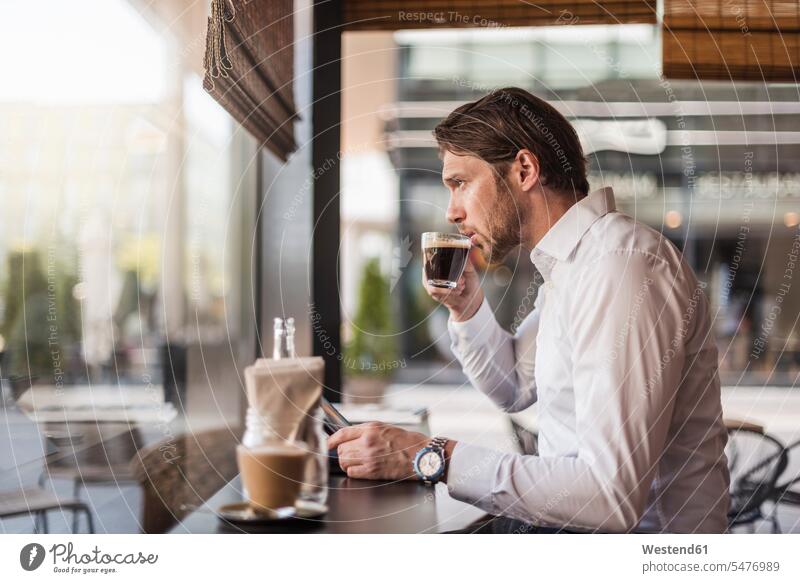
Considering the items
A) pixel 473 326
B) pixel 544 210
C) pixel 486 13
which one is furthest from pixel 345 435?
pixel 486 13

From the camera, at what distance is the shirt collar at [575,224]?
1.47 meters

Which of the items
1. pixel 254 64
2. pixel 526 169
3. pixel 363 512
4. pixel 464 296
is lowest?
pixel 363 512

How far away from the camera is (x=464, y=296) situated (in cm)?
173

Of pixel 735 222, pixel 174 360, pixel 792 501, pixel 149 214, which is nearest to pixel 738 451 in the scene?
pixel 792 501

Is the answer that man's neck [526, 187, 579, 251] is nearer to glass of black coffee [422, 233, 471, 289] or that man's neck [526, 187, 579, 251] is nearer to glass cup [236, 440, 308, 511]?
glass of black coffee [422, 233, 471, 289]

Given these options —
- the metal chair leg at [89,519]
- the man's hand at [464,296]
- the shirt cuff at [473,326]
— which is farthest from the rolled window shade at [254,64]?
the metal chair leg at [89,519]

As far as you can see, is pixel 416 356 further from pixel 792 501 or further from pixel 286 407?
pixel 286 407

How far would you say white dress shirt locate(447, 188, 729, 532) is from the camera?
121 centimetres

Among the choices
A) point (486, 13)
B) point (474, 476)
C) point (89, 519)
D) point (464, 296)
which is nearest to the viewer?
point (474, 476)

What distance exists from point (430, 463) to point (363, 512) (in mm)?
148

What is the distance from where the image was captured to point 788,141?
4.06 meters

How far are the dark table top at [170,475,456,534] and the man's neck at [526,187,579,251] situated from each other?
0.56 meters

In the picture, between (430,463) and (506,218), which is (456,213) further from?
(430,463)

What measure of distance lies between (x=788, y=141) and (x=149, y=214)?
3.23 meters
